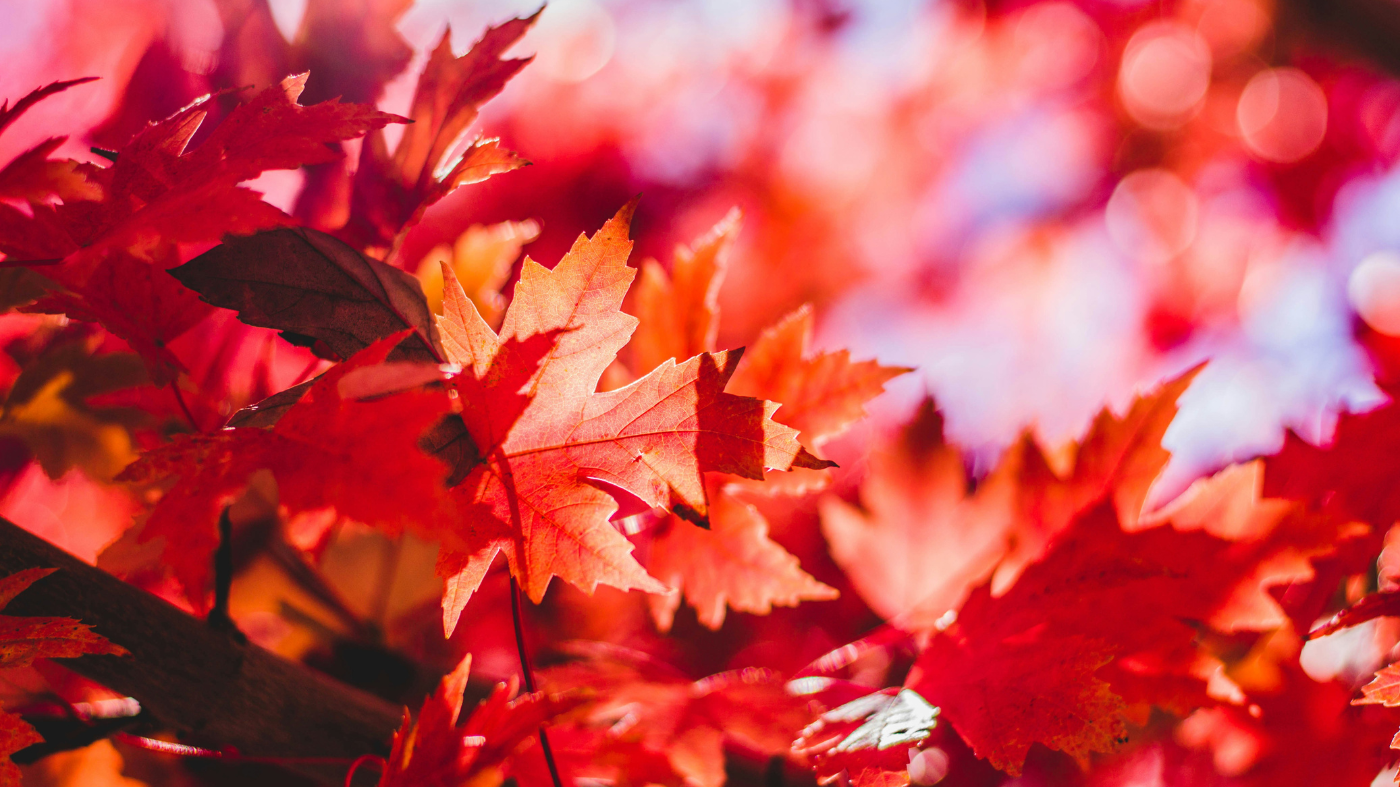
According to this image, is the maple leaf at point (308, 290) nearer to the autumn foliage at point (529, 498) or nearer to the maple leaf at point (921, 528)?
the autumn foliage at point (529, 498)

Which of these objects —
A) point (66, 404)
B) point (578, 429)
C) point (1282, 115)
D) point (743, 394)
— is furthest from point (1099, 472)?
point (1282, 115)

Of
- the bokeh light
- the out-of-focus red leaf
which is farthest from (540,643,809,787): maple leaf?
the bokeh light

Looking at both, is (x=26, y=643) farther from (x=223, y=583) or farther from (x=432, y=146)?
(x=432, y=146)

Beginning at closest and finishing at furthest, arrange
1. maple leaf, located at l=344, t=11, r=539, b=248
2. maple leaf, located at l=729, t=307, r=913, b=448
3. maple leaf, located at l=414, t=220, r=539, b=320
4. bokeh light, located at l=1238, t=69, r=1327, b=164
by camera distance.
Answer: maple leaf, located at l=344, t=11, r=539, b=248
maple leaf, located at l=729, t=307, r=913, b=448
maple leaf, located at l=414, t=220, r=539, b=320
bokeh light, located at l=1238, t=69, r=1327, b=164

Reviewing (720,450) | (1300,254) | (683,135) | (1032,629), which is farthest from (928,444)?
(1300,254)

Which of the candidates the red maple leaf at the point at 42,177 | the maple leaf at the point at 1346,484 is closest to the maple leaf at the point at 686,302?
the red maple leaf at the point at 42,177

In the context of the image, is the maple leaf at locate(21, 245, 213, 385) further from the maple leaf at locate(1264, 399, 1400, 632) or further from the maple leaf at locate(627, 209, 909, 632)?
the maple leaf at locate(1264, 399, 1400, 632)
